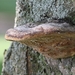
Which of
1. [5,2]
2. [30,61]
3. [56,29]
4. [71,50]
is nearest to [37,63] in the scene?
[30,61]

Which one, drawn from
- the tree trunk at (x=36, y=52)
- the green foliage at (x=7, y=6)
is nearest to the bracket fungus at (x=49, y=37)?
the tree trunk at (x=36, y=52)

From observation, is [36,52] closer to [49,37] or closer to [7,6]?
[49,37]

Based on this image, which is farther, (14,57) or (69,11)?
(14,57)

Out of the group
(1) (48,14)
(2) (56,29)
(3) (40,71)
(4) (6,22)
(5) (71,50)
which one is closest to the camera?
(2) (56,29)

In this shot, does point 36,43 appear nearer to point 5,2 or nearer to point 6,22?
point 6,22

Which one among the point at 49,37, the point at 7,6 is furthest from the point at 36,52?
the point at 7,6

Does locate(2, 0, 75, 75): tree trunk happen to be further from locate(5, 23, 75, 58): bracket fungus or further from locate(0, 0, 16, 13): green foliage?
locate(0, 0, 16, 13): green foliage
